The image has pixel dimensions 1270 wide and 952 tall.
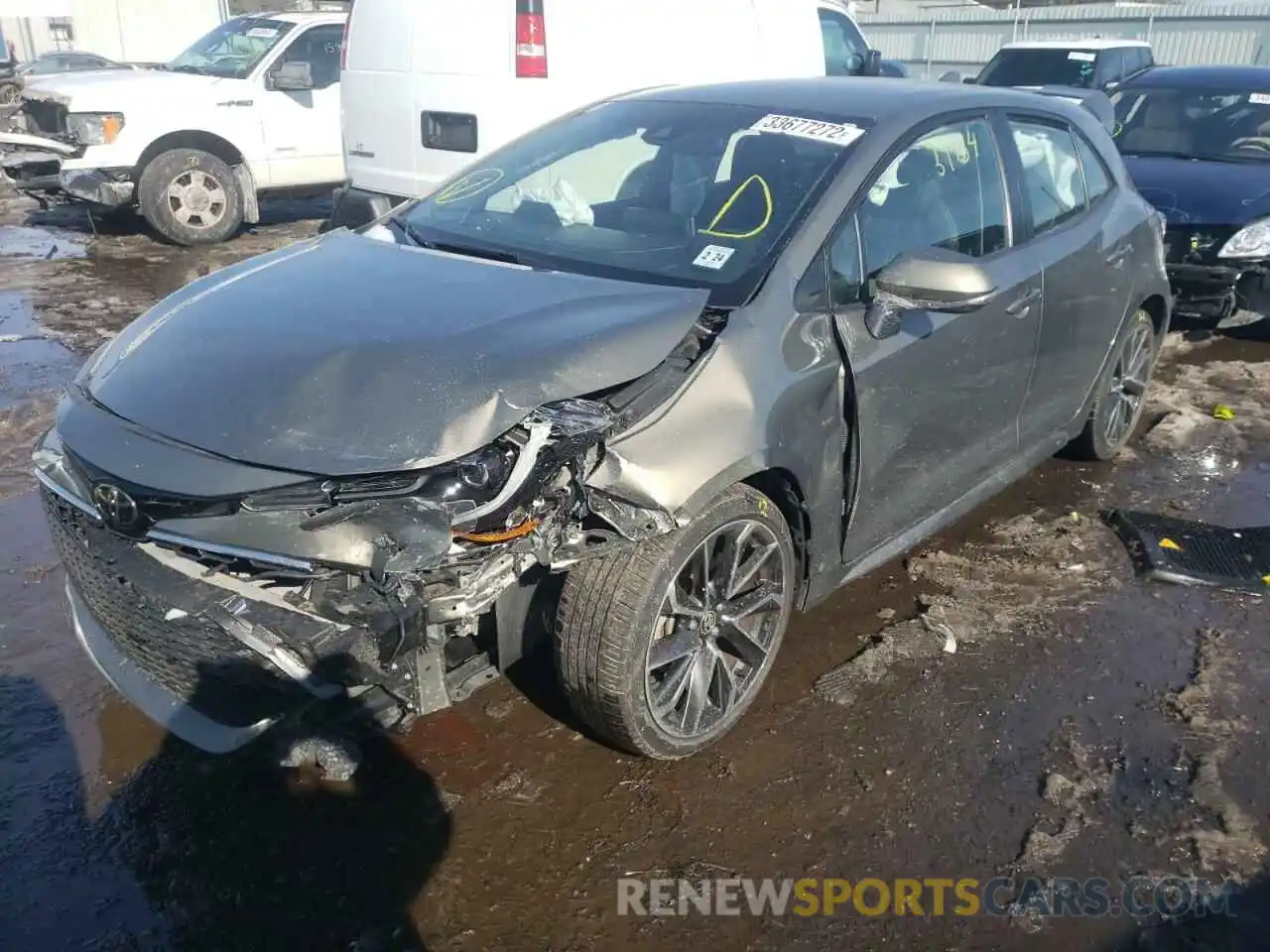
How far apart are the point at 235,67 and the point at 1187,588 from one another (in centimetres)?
940

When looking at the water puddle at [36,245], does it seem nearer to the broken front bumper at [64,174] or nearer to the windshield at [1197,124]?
the broken front bumper at [64,174]

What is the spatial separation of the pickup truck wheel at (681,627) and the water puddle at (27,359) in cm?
437

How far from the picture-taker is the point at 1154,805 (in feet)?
9.51

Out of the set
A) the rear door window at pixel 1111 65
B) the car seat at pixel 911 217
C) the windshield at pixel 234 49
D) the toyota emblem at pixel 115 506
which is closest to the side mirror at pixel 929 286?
the car seat at pixel 911 217

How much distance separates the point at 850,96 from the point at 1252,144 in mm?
5387

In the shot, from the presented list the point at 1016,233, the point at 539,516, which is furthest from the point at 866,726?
the point at 1016,233

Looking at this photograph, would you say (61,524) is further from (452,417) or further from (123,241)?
(123,241)

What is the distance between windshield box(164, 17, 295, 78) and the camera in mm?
9953

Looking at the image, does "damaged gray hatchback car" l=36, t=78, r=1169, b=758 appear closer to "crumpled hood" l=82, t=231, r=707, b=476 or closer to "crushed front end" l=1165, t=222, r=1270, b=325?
"crumpled hood" l=82, t=231, r=707, b=476

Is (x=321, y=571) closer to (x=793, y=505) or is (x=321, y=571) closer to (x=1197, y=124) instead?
(x=793, y=505)

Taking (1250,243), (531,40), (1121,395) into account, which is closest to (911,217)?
(1121,395)

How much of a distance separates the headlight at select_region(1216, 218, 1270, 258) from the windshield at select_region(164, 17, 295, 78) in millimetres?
8321

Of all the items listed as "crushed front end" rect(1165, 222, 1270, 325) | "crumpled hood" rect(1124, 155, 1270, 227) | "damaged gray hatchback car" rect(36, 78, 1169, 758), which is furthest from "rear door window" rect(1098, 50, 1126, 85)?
"damaged gray hatchback car" rect(36, 78, 1169, 758)

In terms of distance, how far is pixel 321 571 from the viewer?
2330mm
